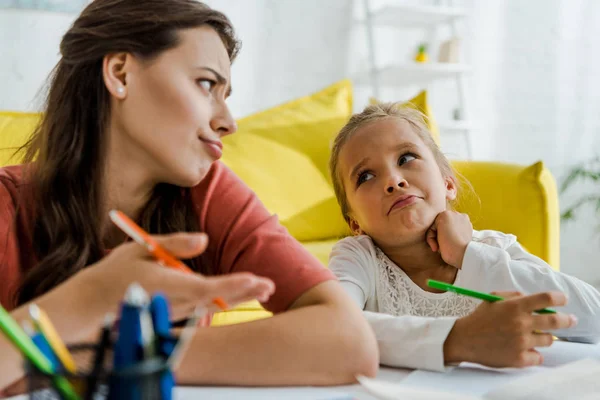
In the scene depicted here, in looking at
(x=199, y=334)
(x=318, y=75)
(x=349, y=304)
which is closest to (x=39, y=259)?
(x=199, y=334)

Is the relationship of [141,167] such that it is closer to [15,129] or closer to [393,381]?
[393,381]

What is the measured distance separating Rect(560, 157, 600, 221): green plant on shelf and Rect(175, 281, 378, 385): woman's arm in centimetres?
282

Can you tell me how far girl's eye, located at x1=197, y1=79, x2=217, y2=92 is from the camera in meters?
0.84

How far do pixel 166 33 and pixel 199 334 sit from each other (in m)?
0.42

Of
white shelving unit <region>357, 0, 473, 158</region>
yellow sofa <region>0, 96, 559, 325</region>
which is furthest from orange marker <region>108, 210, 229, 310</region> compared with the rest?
white shelving unit <region>357, 0, 473, 158</region>

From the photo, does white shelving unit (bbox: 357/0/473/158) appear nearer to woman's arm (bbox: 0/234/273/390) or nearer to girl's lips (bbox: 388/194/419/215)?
girl's lips (bbox: 388/194/419/215)

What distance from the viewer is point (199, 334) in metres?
0.66

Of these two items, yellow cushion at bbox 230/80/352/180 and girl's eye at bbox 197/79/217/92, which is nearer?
girl's eye at bbox 197/79/217/92

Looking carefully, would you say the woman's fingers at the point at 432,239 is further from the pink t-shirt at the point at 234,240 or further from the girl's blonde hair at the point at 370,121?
the pink t-shirt at the point at 234,240

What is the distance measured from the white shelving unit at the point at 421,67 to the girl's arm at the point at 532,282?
2.14 m

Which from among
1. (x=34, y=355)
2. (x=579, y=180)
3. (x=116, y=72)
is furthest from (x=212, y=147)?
(x=579, y=180)

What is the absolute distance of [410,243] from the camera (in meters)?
1.12

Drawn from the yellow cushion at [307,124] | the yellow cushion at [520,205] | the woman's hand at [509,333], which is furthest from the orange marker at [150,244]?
the yellow cushion at [307,124]

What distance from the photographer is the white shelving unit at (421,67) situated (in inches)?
123
